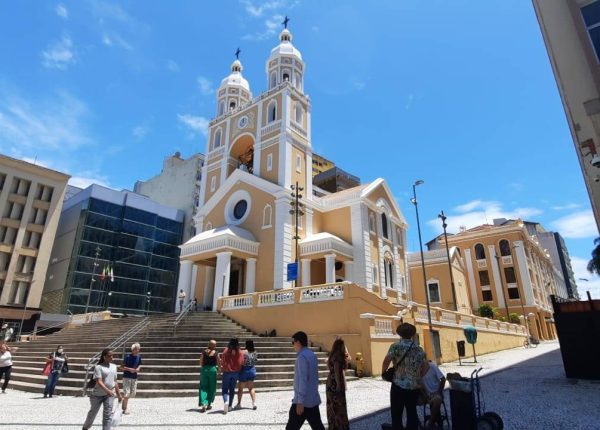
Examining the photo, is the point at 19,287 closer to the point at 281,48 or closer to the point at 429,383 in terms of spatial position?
the point at 281,48

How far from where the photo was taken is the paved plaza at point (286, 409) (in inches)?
268

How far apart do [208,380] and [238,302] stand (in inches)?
402

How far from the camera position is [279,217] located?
24.6 metres

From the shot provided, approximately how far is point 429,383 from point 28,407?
9192 millimetres

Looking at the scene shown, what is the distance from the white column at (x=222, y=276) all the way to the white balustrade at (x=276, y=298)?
4.66m

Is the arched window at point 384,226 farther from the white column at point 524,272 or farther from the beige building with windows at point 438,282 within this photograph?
the white column at point 524,272

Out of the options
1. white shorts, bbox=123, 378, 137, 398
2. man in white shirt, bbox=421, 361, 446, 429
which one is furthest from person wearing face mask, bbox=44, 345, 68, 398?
man in white shirt, bbox=421, 361, 446, 429

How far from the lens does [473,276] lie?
150 ft

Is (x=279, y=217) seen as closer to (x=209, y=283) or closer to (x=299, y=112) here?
(x=209, y=283)

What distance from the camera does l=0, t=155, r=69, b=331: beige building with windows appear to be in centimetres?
3531

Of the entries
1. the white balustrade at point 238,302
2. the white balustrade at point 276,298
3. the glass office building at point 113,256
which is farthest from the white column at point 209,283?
the glass office building at point 113,256

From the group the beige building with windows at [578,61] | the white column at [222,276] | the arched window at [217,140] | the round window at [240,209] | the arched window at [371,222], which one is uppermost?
the arched window at [217,140]

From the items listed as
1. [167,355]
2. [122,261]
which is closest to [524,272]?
[167,355]

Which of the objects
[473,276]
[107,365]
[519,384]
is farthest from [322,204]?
[473,276]
